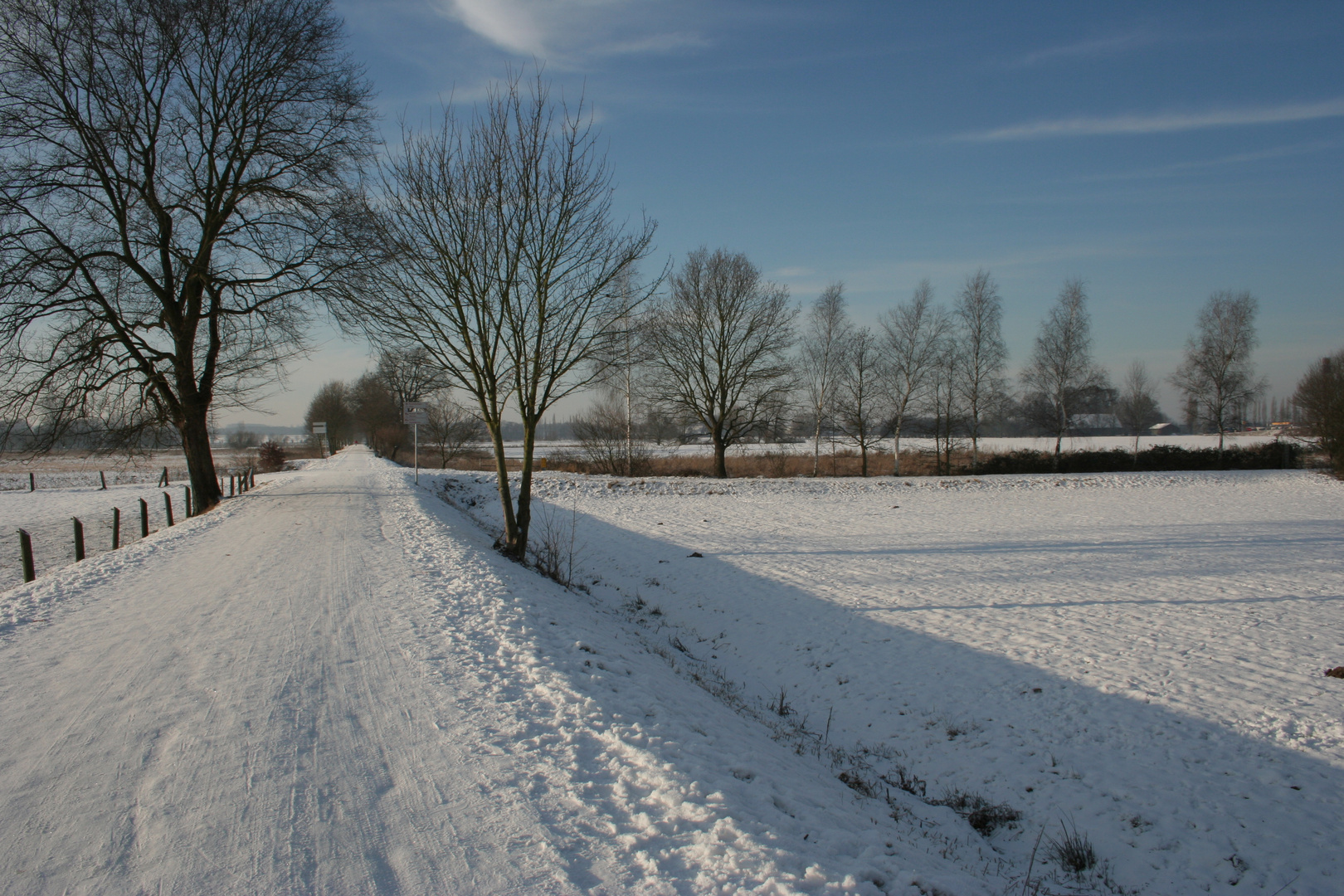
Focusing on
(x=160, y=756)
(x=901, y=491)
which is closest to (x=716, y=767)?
(x=160, y=756)

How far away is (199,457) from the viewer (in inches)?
656

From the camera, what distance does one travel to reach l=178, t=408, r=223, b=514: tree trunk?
16.3m

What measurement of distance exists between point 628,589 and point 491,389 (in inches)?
180

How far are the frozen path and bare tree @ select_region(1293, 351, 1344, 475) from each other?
35607 mm

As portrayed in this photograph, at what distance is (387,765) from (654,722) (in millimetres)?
1818

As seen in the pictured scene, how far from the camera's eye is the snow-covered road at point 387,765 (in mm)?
2941

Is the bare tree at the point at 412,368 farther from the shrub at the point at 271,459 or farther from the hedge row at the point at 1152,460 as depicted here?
the shrub at the point at 271,459

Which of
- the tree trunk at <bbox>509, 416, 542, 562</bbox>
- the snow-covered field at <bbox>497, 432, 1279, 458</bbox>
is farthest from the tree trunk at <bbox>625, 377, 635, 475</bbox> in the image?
the tree trunk at <bbox>509, 416, 542, 562</bbox>

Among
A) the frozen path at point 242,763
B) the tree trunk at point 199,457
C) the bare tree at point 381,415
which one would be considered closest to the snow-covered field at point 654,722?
the frozen path at point 242,763

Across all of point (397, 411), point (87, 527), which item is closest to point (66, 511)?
point (87, 527)

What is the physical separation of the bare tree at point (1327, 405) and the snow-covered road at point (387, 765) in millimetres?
32632

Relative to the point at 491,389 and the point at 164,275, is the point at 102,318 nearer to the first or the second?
the point at 164,275

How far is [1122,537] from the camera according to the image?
1444 cm

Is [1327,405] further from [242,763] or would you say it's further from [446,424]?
[446,424]
